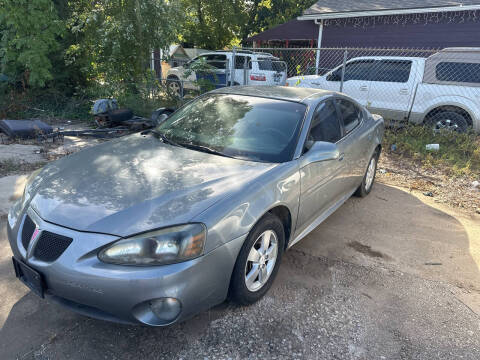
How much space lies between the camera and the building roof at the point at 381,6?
12867mm

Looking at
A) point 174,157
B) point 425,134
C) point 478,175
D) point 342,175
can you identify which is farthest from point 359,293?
point 425,134

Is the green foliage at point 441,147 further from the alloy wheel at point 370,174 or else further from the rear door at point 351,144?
the rear door at point 351,144

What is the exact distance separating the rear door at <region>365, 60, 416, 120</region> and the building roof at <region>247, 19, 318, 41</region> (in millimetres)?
9197

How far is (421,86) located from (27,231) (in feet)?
26.8

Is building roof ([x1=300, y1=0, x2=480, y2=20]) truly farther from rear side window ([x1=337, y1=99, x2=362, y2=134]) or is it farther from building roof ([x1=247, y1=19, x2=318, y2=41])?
rear side window ([x1=337, y1=99, x2=362, y2=134])

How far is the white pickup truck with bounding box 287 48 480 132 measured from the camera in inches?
292

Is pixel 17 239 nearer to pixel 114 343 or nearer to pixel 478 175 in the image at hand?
pixel 114 343

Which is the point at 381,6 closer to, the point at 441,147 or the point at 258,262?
the point at 441,147

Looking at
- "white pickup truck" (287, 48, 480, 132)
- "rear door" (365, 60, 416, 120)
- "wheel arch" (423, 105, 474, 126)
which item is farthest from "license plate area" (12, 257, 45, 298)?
"wheel arch" (423, 105, 474, 126)

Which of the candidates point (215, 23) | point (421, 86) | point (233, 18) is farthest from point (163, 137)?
point (215, 23)

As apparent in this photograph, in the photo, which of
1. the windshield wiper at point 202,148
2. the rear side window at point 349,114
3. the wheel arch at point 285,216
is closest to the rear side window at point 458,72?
the rear side window at point 349,114

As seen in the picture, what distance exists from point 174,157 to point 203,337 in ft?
4.55

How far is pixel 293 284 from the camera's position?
9.82 feet

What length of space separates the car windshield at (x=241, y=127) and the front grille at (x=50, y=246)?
1371 millimetres
